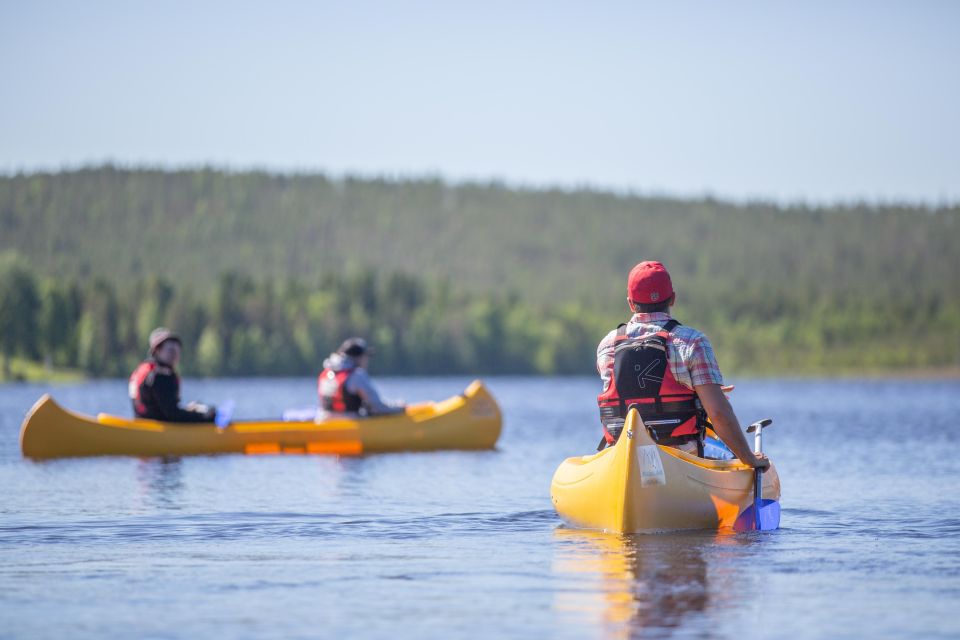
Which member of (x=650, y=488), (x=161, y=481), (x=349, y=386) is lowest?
(x=161, y=481)

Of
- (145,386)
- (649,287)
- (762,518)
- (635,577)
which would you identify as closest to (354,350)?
(145,386)

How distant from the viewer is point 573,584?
9.77 meters

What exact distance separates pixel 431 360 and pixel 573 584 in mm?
123083

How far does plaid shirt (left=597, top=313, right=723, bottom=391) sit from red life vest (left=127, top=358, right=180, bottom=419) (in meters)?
11.0

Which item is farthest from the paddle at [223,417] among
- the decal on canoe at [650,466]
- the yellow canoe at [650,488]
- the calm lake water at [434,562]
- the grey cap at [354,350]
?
the decal on canoe at [650,466]

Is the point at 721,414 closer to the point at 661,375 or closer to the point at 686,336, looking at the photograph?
the point at 661,375

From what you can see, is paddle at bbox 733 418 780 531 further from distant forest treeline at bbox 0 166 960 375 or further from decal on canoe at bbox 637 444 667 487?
distant forest treeline at bbox 0 166 960 375

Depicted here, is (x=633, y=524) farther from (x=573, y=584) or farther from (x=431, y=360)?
(x=431, y=360)

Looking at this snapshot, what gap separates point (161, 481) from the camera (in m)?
18.4

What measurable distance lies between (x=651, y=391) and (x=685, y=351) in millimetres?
425

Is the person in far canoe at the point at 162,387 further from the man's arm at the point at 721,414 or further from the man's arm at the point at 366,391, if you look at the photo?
the man's arm at the point at 721,414

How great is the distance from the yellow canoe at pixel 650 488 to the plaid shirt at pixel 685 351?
1.78ft

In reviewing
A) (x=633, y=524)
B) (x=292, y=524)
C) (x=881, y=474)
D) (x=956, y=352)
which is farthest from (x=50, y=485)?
(x=956, y=352)

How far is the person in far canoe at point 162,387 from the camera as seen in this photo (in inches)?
824
